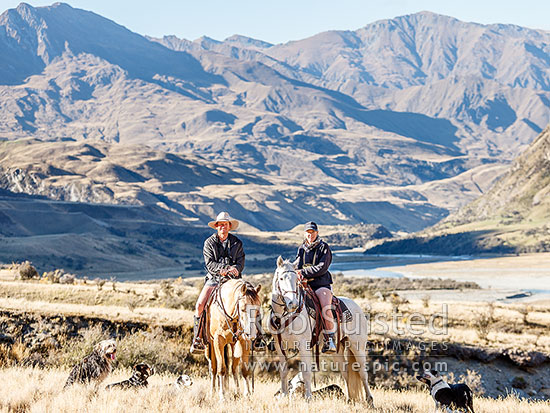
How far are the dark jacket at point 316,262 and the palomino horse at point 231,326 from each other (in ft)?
5.74

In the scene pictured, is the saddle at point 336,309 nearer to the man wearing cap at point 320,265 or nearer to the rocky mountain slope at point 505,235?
the man wearing cap at point 320,265

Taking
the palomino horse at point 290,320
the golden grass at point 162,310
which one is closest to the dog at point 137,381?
the palomino horse at point 290,320

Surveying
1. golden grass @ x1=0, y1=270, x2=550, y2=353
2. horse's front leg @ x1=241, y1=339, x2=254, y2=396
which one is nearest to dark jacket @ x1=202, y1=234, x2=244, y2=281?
horse's front leg @ x1=241, y1=339, x2=254, y2=396

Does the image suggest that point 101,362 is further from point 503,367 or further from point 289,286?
point 503,367

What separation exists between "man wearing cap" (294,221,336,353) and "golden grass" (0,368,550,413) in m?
2.00

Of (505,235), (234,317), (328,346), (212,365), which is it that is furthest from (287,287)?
(505,235)

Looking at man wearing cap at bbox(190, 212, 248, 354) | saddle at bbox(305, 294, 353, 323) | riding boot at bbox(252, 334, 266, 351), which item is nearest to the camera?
riding boot at bbox(252, 334, 266, 351)

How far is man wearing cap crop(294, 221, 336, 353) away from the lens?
1623 cm

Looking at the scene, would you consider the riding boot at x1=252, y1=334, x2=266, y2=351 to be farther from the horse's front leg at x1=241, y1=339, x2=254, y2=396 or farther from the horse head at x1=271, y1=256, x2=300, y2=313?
the horse head at x1=271, y1=256, x2=300, y2=313

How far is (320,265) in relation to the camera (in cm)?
1605

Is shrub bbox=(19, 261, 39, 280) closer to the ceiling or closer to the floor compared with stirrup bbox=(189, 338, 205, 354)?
closer to the floor

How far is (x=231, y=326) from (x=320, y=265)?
260 cm

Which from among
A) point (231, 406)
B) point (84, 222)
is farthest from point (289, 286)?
point (84, 222)

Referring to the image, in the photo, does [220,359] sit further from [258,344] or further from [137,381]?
[137,381]
